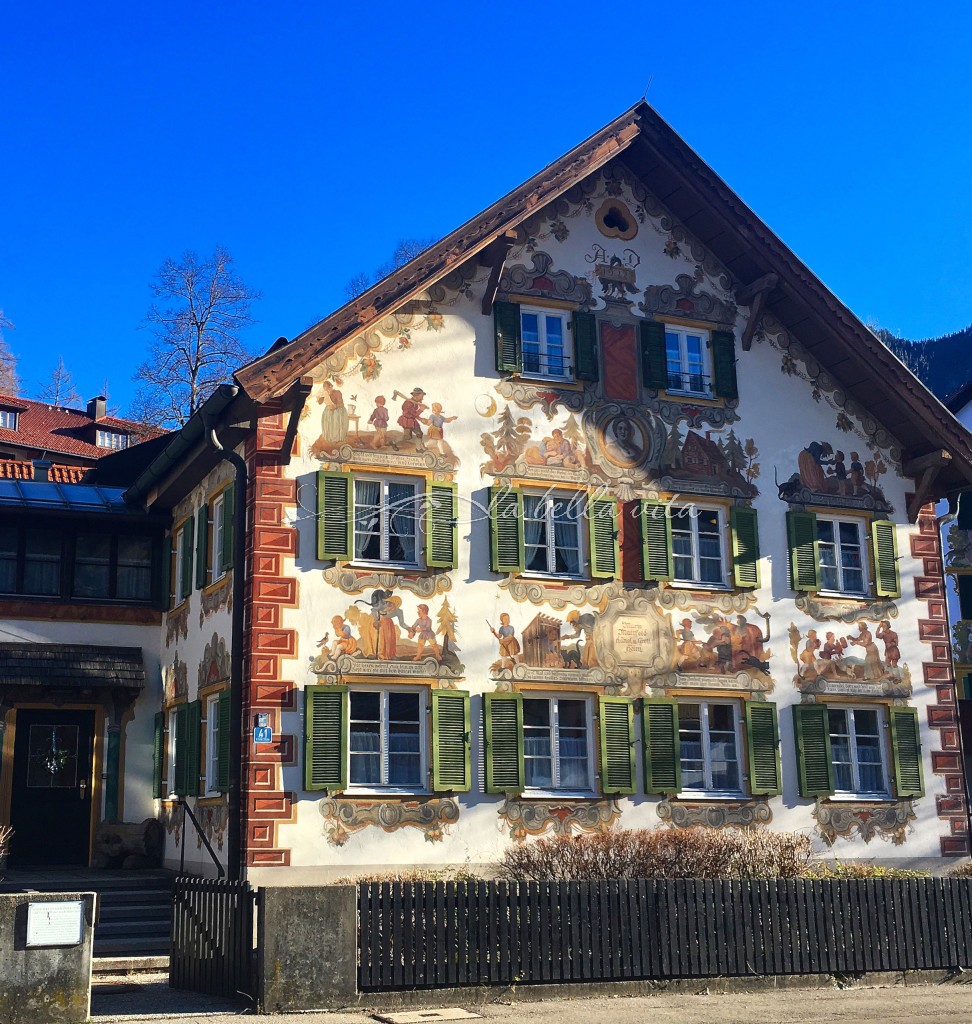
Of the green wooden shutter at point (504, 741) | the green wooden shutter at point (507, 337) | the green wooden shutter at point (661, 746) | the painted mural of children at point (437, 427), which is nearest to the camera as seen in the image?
the green wooden shutter at point (504, 741)

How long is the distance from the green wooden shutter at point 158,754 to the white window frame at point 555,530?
670 cm

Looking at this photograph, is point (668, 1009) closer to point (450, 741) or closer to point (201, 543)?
point (450, 741)

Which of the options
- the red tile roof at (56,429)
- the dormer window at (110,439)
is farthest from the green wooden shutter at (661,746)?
the dormer window at (110,439)

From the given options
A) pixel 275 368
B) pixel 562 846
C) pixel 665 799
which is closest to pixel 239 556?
pixel 275 368

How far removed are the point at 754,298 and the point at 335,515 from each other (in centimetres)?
805

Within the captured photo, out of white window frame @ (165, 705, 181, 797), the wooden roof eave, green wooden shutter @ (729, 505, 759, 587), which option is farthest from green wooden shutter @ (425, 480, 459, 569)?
white window frame @ (165, 705, 181, 797)

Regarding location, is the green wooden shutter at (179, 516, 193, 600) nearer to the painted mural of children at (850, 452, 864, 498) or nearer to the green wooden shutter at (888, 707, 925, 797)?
the painted mural of children at (850, 452, 864, 498)

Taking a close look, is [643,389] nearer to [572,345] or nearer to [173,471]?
[572,345]

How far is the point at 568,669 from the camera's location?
1962 centimetres

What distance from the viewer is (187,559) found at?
71.8 feet

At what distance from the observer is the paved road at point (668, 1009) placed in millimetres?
12125

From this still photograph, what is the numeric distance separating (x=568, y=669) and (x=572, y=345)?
494cm

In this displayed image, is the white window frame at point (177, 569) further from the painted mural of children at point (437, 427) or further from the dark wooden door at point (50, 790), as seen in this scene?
the painted mural of children at point (437, 427)

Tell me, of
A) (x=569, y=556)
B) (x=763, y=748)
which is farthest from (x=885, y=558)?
(x=569, y=556)
